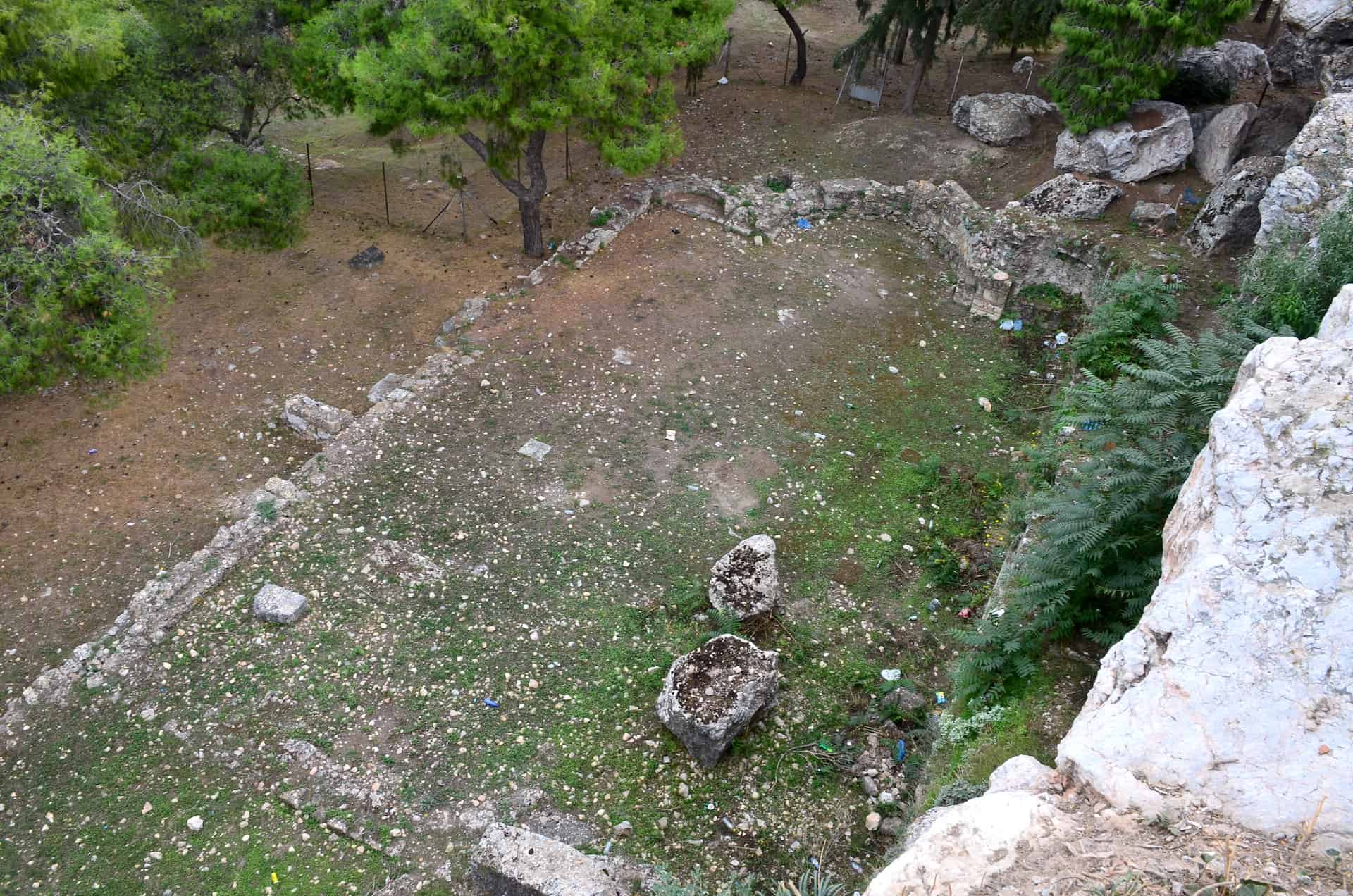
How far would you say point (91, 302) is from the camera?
934 centimetres

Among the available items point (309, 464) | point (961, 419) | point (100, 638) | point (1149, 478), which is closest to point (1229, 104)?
point (961, 419)

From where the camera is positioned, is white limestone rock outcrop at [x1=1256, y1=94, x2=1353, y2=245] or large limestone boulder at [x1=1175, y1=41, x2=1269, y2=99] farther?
large limestone boulder at [x1=1175, y1=41, x2=1269, y2=99]

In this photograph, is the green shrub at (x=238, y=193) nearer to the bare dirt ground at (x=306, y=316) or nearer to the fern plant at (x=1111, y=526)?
the bare dirt ground at (x=306, y=316)

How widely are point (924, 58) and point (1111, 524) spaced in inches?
563

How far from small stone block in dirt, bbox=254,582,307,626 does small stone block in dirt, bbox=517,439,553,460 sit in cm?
316

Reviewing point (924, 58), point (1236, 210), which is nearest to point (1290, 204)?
point (1236, 210)

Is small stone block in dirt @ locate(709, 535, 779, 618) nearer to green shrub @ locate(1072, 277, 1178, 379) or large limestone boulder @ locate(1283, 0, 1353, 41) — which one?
green shrub @ locate(1072, 277, 1178, 379)

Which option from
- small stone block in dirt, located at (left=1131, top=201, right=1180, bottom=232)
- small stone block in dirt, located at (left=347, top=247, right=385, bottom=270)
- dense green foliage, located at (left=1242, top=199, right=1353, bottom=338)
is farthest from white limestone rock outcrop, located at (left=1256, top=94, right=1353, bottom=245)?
small stone block in dirt, located at (left=347, top=247, right=385, bottom=270)

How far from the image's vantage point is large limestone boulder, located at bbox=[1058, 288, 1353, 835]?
175 inches

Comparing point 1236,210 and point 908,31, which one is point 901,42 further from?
point 1236,210

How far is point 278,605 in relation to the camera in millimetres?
8797

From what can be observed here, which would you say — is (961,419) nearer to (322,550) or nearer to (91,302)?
(322,550)

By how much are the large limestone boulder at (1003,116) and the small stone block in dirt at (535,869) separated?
1507cm

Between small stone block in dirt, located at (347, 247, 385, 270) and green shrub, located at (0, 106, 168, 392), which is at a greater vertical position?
green shrub, located at (0, 106, 168, 392)
